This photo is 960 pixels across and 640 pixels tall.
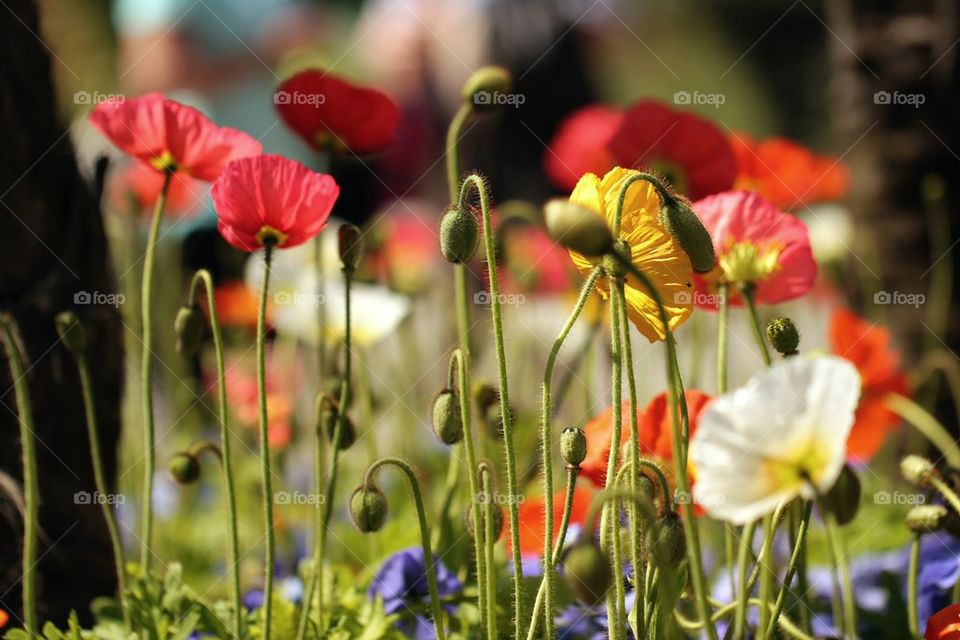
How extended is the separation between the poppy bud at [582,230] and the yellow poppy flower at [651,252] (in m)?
0.18

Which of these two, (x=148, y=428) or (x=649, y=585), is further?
(x=148, y=428)

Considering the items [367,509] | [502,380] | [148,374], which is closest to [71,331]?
[148,374]

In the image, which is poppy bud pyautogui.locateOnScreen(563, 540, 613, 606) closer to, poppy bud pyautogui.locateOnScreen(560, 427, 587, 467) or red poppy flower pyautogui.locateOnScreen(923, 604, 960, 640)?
poppy bud pyautogui.locateOnScreen(560, 427, 587, 467)

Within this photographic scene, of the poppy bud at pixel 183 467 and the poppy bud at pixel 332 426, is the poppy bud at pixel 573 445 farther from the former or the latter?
the poppy bud at pixel 183 467

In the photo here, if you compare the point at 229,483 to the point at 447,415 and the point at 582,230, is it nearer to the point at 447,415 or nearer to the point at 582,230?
the point at 447,415

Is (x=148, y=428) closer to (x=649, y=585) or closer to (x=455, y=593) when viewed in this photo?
(x=455, y=593)

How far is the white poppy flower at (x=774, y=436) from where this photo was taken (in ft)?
2.24

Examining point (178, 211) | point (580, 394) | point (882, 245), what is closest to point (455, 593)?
point (580, 394)

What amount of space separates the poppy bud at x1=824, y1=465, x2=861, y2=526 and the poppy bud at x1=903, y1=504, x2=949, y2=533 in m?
0.20

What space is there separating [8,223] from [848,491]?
0.85 meters

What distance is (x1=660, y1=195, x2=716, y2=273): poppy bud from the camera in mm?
836

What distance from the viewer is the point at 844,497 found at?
2.59 ft

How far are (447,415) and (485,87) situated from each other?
347 millimetres

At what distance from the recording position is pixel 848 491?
2.64ft
